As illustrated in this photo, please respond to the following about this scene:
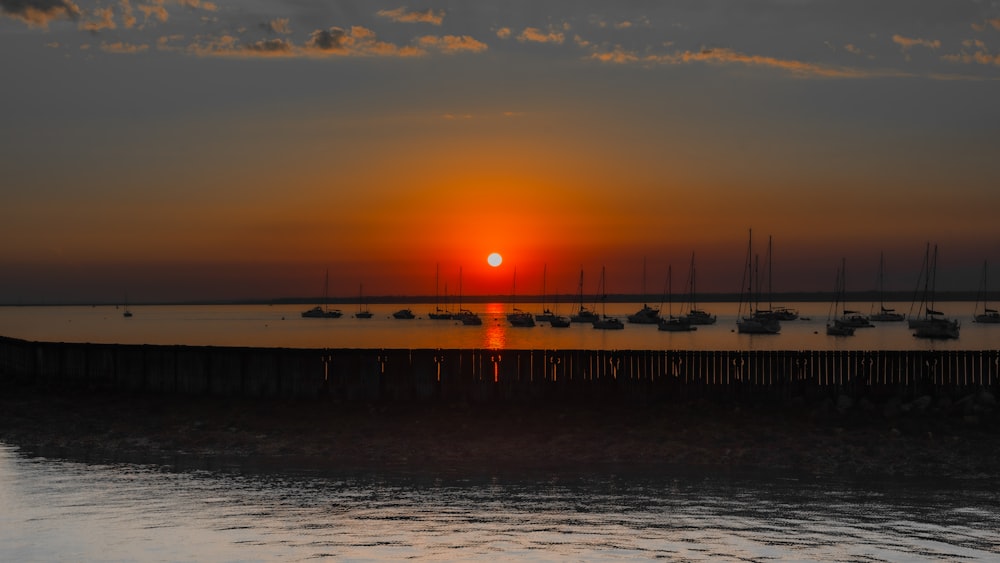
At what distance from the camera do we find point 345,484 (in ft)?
72.7

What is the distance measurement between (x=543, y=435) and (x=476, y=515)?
29.6 feet

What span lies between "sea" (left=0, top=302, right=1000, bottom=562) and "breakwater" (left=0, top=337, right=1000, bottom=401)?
772 centimetres

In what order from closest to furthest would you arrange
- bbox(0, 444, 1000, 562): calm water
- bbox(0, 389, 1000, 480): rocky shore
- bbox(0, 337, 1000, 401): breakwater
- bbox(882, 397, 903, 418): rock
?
1. bbox(0, 444, 1000, 562): calm water
2. bbox(0, 389, 1000, 480): rocky shore
3. bbox(882, 397, 903, 418): rock
4. bbox(0, 337, 1000, 401): breakwater

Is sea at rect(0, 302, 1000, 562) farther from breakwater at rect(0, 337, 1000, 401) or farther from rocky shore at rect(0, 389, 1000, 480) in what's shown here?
breakwater at rect(0, 337, 1000, 401)

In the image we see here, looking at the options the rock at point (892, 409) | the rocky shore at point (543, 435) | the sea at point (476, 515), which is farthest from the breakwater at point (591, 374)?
the sea at point (476, 515)

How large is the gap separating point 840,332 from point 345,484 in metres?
163

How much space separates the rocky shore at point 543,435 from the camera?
979 inches

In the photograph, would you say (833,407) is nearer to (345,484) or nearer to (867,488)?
(867,488)

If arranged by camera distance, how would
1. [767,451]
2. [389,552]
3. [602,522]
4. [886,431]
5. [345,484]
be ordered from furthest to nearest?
[886,431] < [767,451] < [345,484] < [602,522] < [389,552]

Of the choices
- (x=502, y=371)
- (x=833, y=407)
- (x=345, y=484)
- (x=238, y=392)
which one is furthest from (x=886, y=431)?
(x=238, y=392)

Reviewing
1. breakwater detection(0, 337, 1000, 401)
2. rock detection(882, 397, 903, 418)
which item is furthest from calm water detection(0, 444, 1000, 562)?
breakwater detection(0, 337, 1000, 401)

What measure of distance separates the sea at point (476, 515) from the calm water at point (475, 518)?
3 cm

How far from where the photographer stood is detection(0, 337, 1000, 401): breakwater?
103ft

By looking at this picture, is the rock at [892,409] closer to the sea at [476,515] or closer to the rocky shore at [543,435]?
the rocky shore at [543,435]
